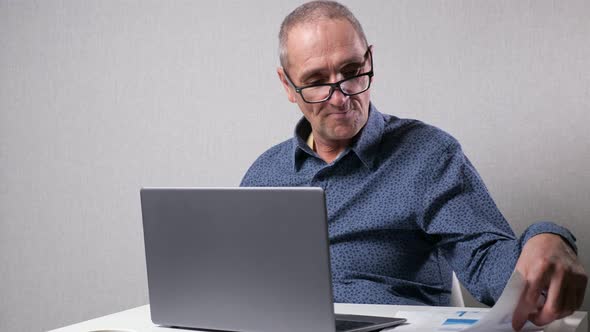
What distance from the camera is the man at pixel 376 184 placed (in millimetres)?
1599

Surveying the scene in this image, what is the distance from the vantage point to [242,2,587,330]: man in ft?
5.24

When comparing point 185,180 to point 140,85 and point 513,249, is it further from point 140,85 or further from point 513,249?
point 513,249

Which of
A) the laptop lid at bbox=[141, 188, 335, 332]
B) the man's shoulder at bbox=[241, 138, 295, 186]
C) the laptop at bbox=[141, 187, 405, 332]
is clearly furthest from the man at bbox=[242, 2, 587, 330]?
the laptop lid at bbox=[141, 188, 335, 332]

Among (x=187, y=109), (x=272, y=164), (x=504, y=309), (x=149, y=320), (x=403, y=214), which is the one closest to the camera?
(x=504, y=309)

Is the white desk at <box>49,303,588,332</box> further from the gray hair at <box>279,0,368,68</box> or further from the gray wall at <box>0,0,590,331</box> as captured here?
the gray wall at <box>0,0,590,331</box>

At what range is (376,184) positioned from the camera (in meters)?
1.68

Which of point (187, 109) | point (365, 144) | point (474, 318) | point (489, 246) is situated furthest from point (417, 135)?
point (187, 109)

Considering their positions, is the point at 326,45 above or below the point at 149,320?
above

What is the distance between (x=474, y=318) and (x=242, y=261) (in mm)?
404

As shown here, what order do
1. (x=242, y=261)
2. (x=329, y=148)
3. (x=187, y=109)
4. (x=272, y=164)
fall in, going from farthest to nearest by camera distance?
(x=187, y=109)
(x=272, y=164)
(x=329, y=148)
(x=242, y=261)

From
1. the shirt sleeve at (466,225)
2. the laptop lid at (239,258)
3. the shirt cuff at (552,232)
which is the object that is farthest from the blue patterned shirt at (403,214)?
the laptop lid at (239,258)

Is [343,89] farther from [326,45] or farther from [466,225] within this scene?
[466,225]

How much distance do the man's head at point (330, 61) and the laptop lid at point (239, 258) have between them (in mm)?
550

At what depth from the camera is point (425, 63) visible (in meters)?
2.13
